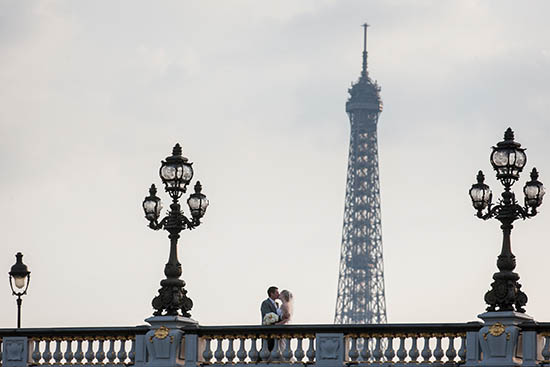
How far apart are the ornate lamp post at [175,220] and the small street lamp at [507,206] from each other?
6622 millimetres

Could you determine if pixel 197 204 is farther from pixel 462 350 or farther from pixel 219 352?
pixel 462 350

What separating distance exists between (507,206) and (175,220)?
A: 7.84 m

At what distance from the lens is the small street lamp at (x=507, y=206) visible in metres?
54.2

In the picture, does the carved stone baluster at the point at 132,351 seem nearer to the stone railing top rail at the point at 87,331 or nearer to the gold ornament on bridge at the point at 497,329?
the stone railing top rail at the point at 87,331

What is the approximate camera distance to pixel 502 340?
54000mm

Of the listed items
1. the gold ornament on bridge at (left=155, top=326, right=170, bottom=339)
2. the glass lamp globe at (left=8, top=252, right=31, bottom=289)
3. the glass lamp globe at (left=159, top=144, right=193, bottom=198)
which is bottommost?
the gold ornament on bridge at (left=155, top=326, right=170, bottom=339)

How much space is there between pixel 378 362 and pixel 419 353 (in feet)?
3.10

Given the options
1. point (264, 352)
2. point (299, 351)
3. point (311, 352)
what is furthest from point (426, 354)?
point (264, 352)

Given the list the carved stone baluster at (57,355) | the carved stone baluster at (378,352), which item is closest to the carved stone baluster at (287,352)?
the carved stone baluster at (378,352)

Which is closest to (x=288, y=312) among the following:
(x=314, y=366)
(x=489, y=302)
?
(x=314, y=366)

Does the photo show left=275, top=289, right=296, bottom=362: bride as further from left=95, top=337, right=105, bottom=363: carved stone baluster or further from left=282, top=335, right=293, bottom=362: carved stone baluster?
left=95, top=337, right=105, bottom=363: carved stone baluster

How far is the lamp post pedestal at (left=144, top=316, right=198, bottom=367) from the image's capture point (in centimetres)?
5691

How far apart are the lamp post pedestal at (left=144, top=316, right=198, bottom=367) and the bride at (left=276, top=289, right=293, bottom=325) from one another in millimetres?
2118

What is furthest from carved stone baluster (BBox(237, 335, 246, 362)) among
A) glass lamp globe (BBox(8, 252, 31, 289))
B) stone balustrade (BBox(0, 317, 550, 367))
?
glass lamp globe (BBox(8, 252, 31, 289))
